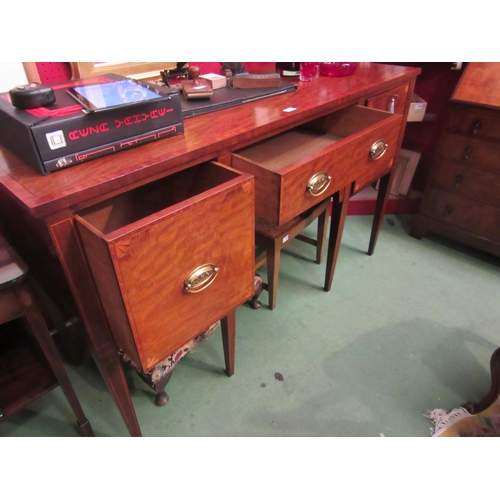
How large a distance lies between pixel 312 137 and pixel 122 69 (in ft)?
2.23

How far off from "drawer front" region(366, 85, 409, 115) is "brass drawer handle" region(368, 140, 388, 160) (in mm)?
267

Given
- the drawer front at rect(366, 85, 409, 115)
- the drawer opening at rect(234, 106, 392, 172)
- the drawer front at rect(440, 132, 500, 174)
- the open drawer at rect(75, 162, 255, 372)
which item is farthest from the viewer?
the drawer front at rect(440, 132, 500, 174)

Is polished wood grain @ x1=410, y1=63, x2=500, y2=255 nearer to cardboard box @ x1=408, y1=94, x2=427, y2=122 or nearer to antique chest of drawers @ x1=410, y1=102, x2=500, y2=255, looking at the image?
antique chest of drawers @ x1=410, y1=102, x2=500, y2=255

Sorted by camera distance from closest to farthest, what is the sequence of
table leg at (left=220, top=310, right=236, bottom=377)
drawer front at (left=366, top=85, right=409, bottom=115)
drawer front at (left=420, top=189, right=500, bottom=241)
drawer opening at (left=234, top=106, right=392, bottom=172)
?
table leg at (left=220, top=310, right=236, bottom=377) < drawer opening at (left=234, top=106, right=392, bottom=172) < drawer front at (left=366, top=85, right=409, bottom=115) < drawer front at (left=420, top=189, right=500, bottom=241)

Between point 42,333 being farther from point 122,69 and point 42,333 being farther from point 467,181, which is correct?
point 467,181

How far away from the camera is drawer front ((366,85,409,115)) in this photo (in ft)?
4.64

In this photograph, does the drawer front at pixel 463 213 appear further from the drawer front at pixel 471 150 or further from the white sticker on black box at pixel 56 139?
the white sticker on black box at pixel 56 139

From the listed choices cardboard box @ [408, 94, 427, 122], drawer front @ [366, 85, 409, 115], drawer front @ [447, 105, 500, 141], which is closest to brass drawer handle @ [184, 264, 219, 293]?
drawer front @ [366, 85, 409, 115]

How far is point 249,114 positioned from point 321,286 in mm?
880

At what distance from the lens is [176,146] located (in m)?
0.79

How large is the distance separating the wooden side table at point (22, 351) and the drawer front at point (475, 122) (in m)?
1.69

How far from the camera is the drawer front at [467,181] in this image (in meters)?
1.58

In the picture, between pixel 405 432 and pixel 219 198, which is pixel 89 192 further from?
pixel 405 432

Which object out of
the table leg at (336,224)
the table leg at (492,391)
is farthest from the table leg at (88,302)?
the table leg at (492,391)
